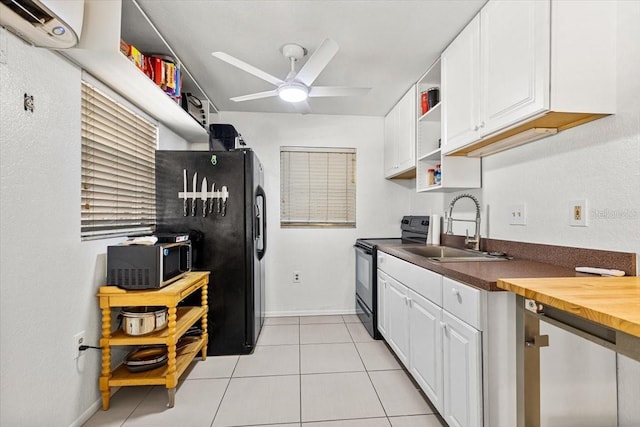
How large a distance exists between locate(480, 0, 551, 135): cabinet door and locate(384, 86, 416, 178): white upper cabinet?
42.8 inches

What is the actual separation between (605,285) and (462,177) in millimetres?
1303

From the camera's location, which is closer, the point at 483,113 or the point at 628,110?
the point at 628,110

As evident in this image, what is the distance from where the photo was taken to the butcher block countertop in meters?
0.75

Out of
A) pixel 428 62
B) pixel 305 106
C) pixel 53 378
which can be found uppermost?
pixel 428 62

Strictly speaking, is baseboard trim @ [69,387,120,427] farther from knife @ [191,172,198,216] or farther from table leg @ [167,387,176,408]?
knife @ [191,172,198,216]

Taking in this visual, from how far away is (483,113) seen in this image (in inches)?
68.7

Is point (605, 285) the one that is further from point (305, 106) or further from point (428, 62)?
point (305, 106)

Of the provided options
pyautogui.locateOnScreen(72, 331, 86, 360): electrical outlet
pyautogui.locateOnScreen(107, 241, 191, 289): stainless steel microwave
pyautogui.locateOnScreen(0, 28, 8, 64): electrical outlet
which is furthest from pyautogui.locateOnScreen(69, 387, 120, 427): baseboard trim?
pyautogui.locateOnScreen(0, 28, 8, 64): electrical outlet

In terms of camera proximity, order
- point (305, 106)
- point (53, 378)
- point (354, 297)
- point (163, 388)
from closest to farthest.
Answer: point (53, 378)
point (163, 388)
point (305, 106)
point (354, 297)

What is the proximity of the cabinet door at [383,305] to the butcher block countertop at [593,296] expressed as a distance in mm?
1447

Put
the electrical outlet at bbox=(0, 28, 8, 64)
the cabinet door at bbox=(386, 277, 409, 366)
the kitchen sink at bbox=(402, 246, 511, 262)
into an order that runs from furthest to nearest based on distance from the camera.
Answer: the cabinet door at bbox=(386, 277, 409, 366), the kitchen sink at bbox=(402, 246, 511, 262), the electrical outlet at bbox=(0, 28, 8, 64)

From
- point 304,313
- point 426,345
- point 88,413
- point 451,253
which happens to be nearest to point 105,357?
point 88,413

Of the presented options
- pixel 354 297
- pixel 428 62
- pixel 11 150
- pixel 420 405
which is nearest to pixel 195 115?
pixel 11 150

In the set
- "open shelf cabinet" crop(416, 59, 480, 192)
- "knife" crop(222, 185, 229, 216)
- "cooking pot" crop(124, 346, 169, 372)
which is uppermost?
"open shelf cabinet" crop(416, 59, 480, 192)
